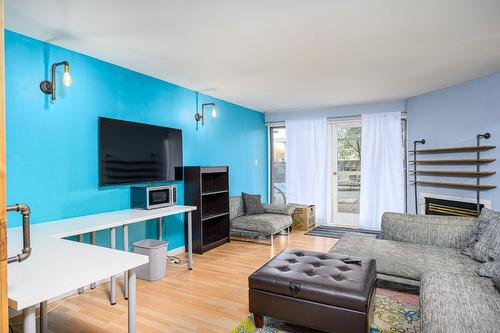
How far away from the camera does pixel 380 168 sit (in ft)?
17.7

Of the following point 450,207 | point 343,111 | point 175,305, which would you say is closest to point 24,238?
point 175,305

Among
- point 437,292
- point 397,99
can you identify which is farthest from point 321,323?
point 397,99

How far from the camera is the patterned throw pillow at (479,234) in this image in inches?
97.5

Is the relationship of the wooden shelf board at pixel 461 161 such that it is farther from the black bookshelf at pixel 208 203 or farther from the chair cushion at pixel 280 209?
the black bookshelf at pixel 208 203

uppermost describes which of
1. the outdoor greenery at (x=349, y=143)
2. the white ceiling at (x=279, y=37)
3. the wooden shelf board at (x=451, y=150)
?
the white ceiling at (x=279, y=37)

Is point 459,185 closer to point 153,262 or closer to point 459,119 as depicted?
point 459,119

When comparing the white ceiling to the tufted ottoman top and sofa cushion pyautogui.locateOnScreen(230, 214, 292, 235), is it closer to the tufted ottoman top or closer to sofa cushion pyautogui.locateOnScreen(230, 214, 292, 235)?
the tufted ottoman top

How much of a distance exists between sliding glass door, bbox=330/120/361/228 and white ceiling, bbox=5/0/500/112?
6.06 ft

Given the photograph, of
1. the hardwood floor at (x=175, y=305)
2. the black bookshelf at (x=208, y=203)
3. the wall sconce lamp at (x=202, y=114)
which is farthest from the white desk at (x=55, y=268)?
the wall sconce lamp at (x=202, y=114)

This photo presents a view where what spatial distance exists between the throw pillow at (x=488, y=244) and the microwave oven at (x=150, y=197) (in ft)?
10.2

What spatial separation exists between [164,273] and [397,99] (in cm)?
468

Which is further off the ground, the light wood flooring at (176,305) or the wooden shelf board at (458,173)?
the wooden shelf board at (458,173)

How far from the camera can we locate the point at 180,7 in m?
2.09

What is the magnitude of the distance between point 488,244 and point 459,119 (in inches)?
95.8
